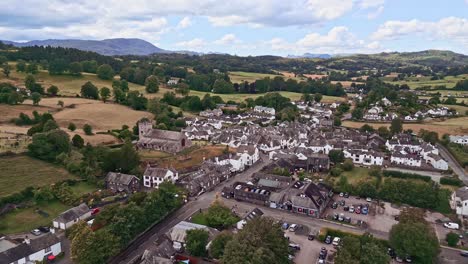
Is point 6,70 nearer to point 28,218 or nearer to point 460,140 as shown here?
point 28,218

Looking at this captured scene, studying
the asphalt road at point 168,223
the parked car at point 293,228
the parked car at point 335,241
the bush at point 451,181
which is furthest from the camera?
the bush at point 451,181

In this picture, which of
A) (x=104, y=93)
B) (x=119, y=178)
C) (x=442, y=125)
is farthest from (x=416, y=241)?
(x=104, y=93)

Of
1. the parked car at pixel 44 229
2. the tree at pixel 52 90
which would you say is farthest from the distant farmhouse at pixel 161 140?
the tree at pixel 52 90

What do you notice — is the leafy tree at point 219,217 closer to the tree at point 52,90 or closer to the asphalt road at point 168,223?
the asphalt road at point 168,223

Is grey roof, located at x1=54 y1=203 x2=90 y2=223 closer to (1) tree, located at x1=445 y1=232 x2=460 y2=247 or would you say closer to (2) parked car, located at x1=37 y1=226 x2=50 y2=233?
(2) parked car, located at x1=37 y1=226 x2=50 y2=233

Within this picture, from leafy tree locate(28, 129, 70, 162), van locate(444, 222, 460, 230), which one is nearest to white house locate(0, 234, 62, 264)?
leafy tree locate(28, 129, 70, 162)

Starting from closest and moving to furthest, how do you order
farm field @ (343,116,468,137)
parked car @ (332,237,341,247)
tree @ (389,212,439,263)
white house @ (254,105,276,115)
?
1. tree @ (389,212,439,263)
2. parked car @ (332,237,341,247)
3. farm field @ (343,116,468,137)
4. white house @ (254,105,276,115)
